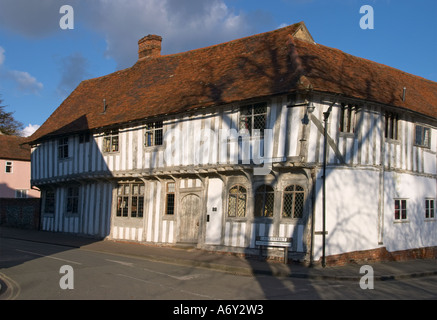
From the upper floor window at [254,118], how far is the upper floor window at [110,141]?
7406mm

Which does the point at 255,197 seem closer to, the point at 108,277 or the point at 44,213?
the point at 108,277

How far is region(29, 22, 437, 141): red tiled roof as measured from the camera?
16219 millimetres

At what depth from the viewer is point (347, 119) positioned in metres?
16.1

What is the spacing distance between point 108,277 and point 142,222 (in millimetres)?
9245

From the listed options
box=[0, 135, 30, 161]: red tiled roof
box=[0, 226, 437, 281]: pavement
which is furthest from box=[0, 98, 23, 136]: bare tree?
box=[0, 226, 437, 281]: pavement

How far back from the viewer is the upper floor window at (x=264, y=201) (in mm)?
15992

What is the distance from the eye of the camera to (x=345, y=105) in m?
16.0

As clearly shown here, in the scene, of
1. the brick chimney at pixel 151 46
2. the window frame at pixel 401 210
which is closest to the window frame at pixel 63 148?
the brick chimney at pixel 151 46

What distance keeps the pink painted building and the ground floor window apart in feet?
80.2

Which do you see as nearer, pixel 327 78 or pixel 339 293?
pixel 339 293

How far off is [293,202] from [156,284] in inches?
252

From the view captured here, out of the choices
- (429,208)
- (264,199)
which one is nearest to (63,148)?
(264,199)

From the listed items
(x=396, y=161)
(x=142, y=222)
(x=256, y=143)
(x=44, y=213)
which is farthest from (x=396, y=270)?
(x=44, y=213)

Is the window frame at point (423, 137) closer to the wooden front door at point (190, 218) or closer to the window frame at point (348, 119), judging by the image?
the window frame at point (348, 119)
